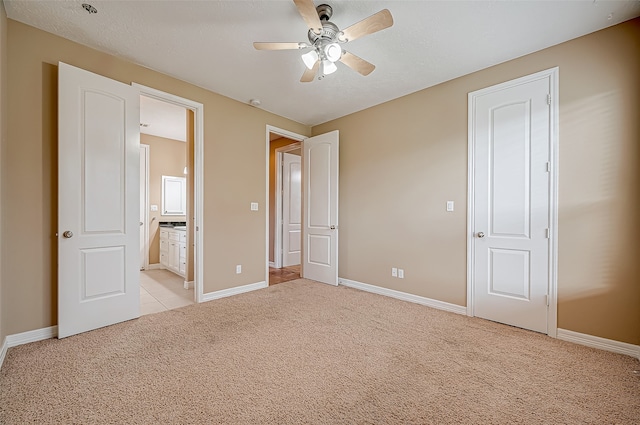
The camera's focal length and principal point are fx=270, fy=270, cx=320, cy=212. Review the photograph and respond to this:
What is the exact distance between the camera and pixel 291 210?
5.80 m

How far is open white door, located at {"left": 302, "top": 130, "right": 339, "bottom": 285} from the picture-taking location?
14.3 feet

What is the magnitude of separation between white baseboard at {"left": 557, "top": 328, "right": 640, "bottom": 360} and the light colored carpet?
9cm

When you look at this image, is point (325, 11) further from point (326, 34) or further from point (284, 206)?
point (284, 206)

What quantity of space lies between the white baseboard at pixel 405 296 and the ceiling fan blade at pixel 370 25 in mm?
2929

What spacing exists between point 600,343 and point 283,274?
416 cm

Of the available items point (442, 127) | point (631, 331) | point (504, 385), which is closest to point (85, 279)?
point (504, 385)

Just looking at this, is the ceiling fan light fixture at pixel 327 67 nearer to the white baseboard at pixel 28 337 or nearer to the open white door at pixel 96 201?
the open white door at pixel 96 201

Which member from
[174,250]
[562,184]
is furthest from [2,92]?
[562,184]

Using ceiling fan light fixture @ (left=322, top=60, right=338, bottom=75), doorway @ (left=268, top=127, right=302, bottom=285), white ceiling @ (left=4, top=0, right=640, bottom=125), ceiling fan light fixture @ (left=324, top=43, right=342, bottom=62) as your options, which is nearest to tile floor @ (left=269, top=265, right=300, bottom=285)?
doorway @ (left=268, top=127, right=302, bottom=285)

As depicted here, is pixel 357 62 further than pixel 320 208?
No

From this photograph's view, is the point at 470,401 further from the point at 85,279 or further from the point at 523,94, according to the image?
the point at 85,279

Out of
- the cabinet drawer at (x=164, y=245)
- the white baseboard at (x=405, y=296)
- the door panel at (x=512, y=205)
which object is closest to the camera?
the door panel at (x=512, y=205)

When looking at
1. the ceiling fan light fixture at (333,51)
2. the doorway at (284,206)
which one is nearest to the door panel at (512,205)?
the ceiling fan light fixture at (333,51)

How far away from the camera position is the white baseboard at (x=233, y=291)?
3.51 meters
